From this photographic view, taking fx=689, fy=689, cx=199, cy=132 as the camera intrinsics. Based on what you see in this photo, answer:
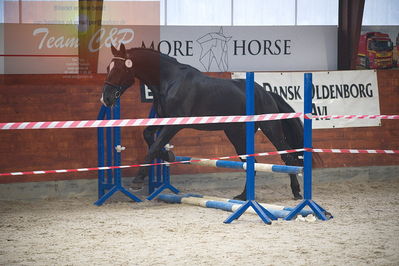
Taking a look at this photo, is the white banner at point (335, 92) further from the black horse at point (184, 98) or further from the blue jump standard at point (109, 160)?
the blue jump standard at point (109, 160)

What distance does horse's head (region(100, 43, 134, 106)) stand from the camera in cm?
788

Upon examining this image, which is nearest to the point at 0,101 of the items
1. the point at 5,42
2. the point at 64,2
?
the point at 5,42

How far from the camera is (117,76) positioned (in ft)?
26.0

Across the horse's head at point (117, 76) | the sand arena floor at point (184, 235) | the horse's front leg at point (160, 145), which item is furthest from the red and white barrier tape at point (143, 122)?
the horse's head at point (117, 76)

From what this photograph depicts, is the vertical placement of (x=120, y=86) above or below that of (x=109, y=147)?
above

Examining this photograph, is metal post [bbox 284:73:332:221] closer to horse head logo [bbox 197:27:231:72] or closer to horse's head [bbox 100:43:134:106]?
horse's head [bbox 100:43:134:106]

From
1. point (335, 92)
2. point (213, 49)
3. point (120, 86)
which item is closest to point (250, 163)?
point (120, 86)

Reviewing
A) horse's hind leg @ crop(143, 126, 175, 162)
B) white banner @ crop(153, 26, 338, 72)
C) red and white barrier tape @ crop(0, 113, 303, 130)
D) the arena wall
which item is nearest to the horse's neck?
horse's hind leg @ crop(143, 126, 175, 162)

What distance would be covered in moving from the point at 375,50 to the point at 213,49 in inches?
104

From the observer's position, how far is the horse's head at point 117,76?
788cm

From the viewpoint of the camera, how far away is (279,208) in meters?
7.05

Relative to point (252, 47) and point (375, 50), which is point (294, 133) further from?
point (375, 50)

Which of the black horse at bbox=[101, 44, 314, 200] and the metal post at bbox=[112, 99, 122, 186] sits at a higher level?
the black horse at bbox=[101, 44, 314, 200]

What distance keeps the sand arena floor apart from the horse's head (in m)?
1.29
